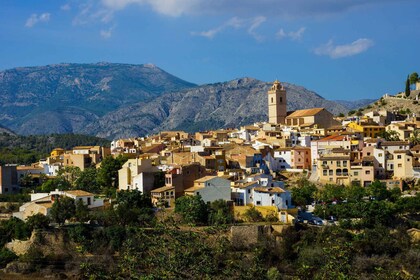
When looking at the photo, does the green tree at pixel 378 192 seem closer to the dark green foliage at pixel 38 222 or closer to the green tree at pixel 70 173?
the dark green foliage at pixel 38 222

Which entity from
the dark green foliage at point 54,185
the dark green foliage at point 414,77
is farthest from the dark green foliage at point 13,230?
the dark green foliage at point 414,77

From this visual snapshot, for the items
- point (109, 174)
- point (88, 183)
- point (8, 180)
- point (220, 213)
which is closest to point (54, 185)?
point (88, 183)

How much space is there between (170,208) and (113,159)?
877 centimetres

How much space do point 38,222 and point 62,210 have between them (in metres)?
1.33

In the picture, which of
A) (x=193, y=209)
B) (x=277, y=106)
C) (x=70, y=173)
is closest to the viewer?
(x=193, y=209)

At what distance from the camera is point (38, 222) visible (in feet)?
113

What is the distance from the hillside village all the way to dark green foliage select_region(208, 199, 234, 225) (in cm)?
76

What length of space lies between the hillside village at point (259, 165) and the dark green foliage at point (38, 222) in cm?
122

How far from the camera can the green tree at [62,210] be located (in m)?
34.8

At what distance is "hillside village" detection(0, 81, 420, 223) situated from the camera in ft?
120

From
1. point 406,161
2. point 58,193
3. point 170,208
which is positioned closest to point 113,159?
point 58,193

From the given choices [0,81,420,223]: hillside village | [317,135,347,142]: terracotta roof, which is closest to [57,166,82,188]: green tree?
[0,81,420,223]: hillside village

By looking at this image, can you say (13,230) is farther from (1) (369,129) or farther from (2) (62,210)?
(1) (369,129)

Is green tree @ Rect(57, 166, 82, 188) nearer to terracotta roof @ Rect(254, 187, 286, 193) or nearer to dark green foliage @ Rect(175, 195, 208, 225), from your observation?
dark green foliage @ Rect(175, 195, 208, 225)
